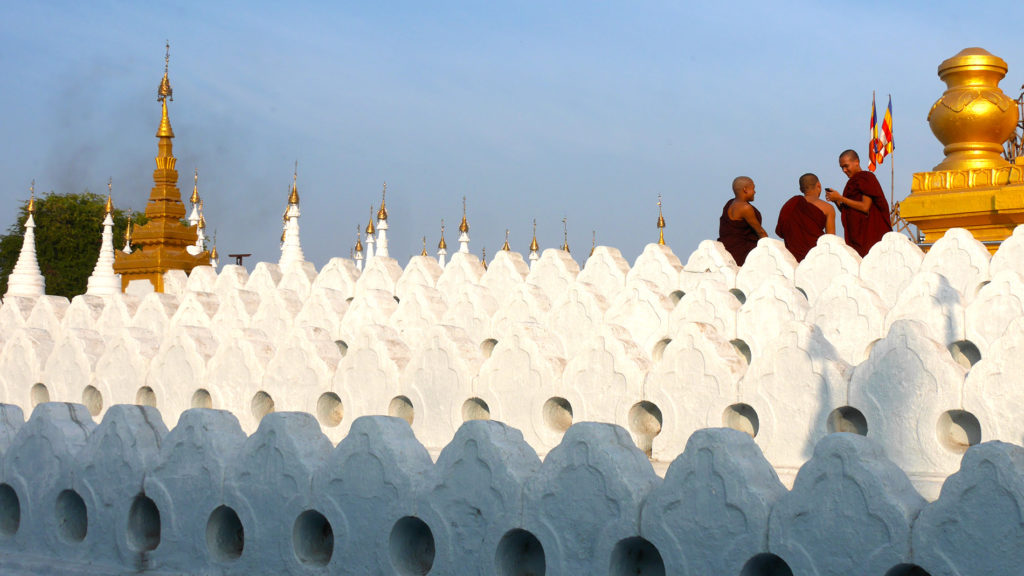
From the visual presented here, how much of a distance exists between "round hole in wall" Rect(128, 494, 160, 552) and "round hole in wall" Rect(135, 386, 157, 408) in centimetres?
383

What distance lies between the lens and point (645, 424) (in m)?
6.99

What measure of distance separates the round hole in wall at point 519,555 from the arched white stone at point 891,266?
4989 millimetres

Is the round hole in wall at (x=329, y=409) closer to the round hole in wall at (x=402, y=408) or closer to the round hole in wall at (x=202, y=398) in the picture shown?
the round hole in wall at (x=402, y=408)

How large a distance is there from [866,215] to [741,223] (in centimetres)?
119

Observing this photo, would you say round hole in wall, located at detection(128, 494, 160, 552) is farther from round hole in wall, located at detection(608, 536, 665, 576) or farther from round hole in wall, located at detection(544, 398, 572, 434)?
round hole in wall, located at detection(544, 398, 572, 434)

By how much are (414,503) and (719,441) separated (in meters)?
1.36

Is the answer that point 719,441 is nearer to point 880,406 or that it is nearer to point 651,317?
point 880,406

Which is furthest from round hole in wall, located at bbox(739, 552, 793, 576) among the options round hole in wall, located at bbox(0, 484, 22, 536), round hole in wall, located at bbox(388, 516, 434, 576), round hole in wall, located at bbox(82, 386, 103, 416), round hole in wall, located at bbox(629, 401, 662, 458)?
round hole in wall, located at bbox(82, 386, 103, 416)

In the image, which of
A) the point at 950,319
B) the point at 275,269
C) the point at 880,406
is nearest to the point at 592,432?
the point at 880,406

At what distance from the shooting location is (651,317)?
8516mm

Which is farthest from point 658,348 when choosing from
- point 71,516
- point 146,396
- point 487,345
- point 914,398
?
point 71,516

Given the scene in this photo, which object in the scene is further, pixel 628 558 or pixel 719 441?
pixel 628 558

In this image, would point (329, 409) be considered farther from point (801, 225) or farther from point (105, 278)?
point (105, 278)

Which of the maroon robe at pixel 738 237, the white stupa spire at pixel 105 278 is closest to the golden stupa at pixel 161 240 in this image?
the white stupa spire at pixel 105 278
